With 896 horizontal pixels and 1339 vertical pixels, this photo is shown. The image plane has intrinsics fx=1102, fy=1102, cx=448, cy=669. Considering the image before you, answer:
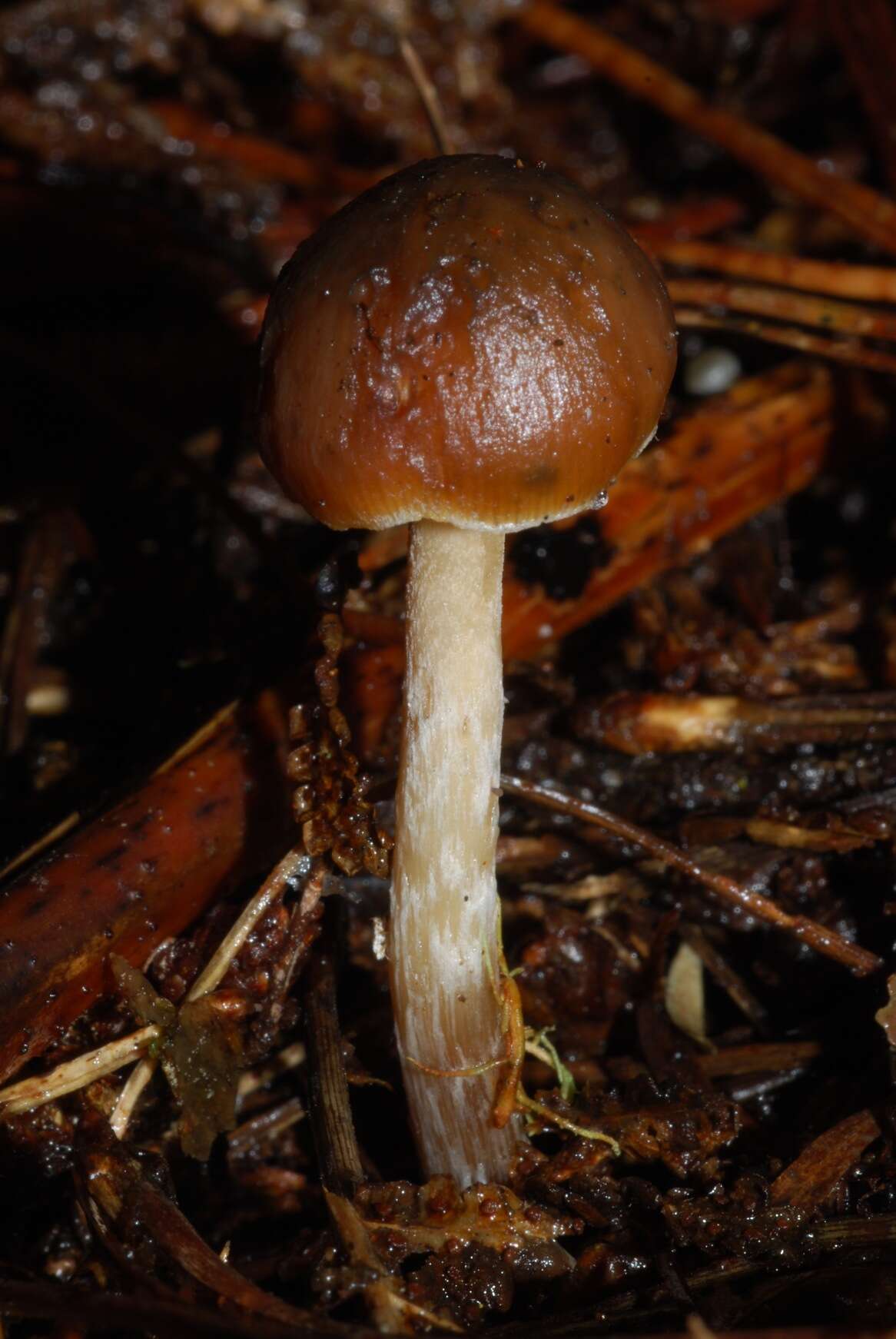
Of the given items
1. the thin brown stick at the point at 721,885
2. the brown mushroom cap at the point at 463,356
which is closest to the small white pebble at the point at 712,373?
the thin brown stick at the point at 721,885

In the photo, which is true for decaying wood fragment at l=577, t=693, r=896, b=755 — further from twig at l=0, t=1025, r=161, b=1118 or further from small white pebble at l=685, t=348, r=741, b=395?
twig at l=0, t=1025, r=161, b=1118

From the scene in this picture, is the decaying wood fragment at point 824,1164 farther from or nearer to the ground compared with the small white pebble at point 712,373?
nearer to the ground

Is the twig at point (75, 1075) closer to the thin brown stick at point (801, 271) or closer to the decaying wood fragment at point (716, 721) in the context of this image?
the decaying wood fragment at point (716, 721)

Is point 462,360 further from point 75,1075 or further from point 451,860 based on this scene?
point 75,1075

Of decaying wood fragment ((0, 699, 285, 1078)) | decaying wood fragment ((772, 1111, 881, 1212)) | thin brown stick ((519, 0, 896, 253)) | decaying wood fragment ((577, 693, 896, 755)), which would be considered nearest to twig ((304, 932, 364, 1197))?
decaying wood fragment ((0, 699, 285, 1078))

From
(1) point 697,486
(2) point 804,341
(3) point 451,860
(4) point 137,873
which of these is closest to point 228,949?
(4) point 137,873

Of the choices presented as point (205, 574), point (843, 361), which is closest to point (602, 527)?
point (843, 361)
